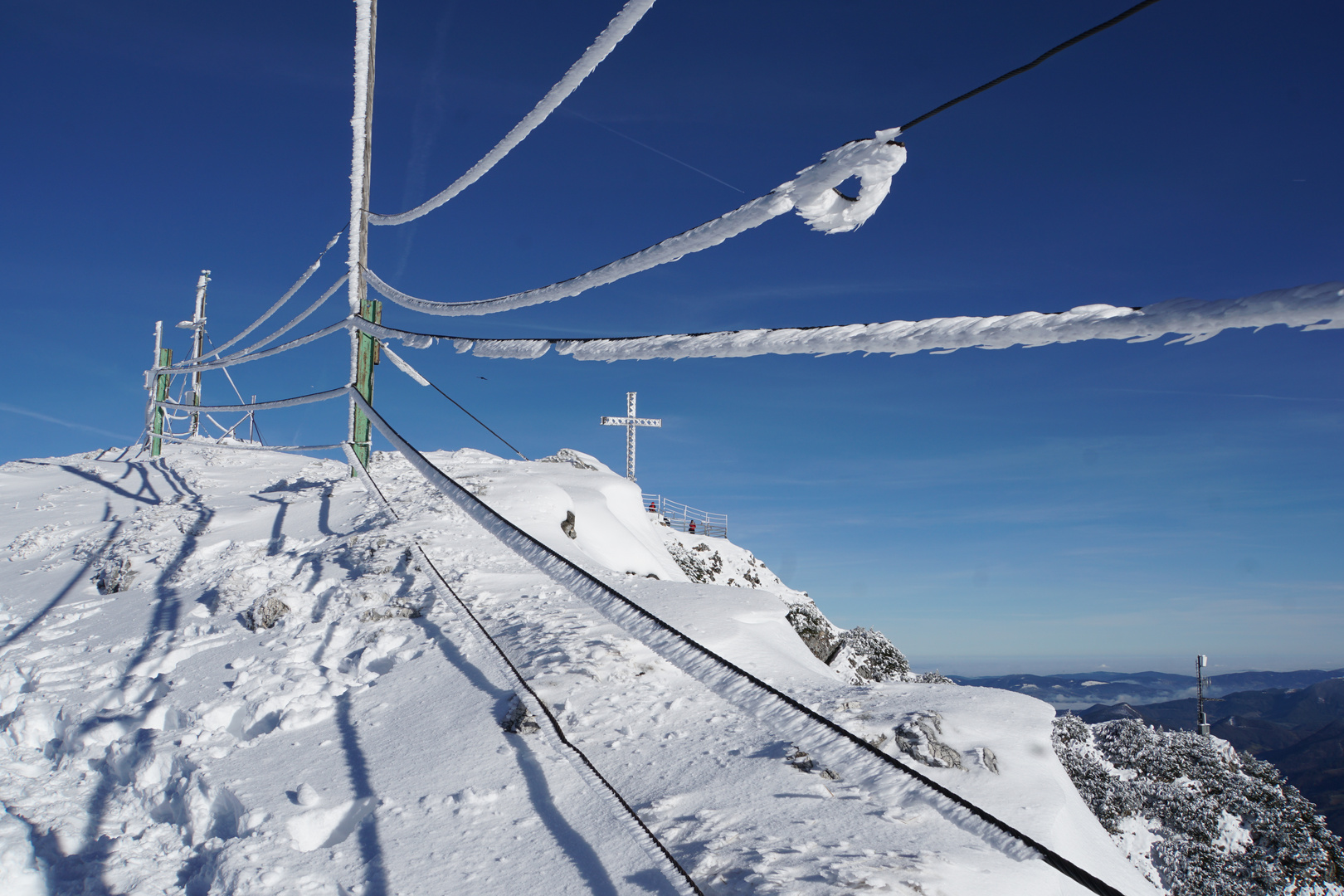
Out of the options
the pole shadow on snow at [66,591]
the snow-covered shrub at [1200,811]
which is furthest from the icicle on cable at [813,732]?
the snow-covered shrub at [1200,811]

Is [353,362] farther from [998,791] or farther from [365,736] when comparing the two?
[998,791]

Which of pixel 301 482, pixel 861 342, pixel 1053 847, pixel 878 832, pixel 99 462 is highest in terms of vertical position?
pixel 99 462

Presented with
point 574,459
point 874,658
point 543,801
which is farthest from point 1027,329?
point 574,459

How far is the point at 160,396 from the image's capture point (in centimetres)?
1321

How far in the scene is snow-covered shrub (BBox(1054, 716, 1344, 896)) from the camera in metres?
17.1

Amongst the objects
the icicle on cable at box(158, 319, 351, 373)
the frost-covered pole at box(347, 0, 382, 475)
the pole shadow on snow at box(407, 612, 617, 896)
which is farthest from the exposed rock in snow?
the pole shadow on snow at box(407, 612, 617, 896)

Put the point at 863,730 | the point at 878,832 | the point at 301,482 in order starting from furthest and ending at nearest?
the point at 301,482
the point at 863,730
the point at 878,832

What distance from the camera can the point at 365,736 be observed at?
11.4 feet

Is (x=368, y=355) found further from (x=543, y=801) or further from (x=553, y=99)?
(x=543, y=801)

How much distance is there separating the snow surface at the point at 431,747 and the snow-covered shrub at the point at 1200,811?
50.7 feet

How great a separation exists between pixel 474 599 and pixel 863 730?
3.14 m

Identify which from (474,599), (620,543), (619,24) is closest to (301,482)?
(620,543)

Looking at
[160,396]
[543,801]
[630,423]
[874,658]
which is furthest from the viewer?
[630,423]

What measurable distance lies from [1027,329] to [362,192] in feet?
19.3
